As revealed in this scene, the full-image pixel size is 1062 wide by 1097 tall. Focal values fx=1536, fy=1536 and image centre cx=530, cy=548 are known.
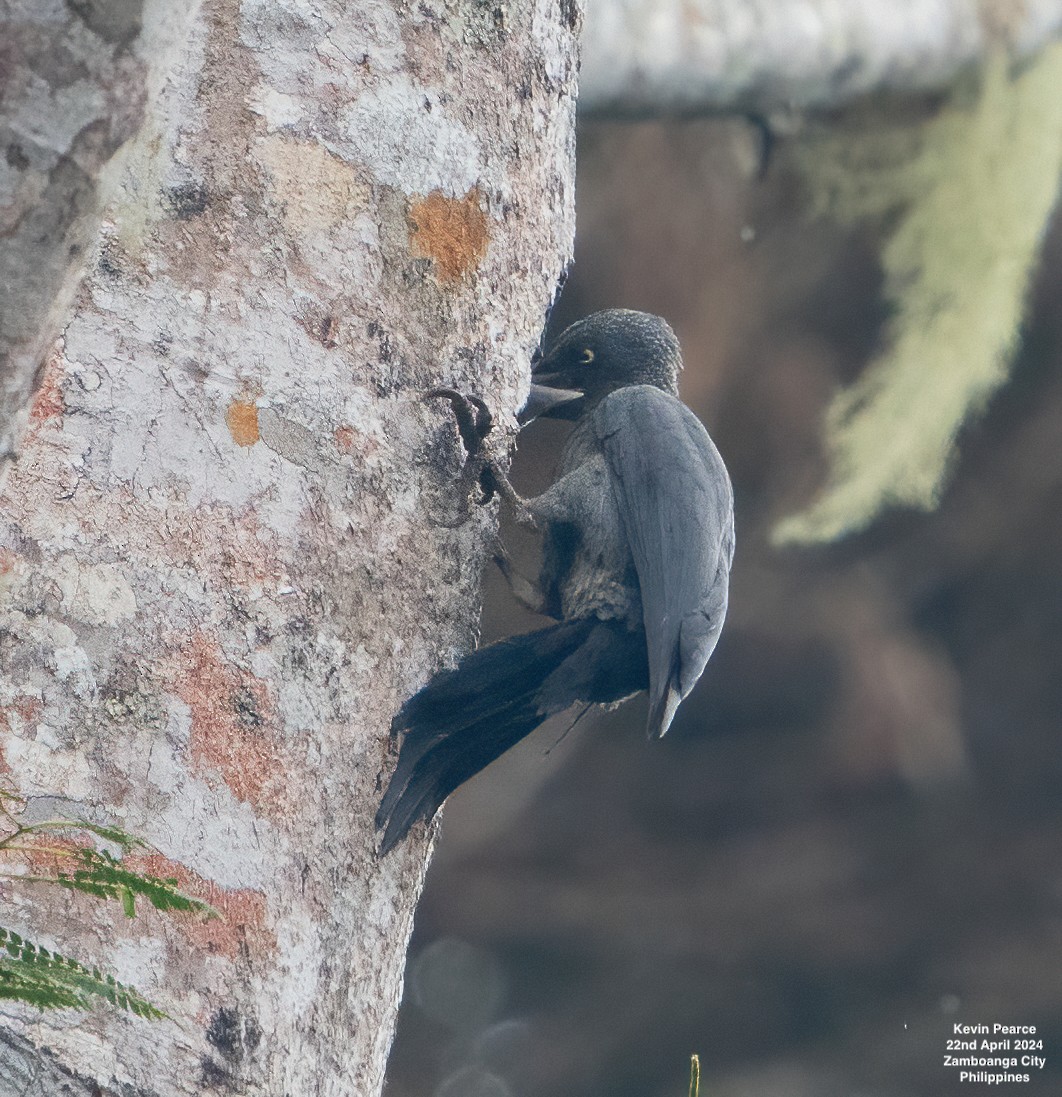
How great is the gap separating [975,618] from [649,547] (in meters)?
4.15

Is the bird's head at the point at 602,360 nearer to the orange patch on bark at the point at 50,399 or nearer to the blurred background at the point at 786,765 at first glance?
the orange patch on bark at the point at 50,399

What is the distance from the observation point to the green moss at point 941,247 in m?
5.50

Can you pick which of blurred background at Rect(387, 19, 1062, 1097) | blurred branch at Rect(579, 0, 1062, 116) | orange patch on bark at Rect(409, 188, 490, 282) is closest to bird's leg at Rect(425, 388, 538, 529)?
orange patch on bark at Rect(409, 188, 490, 282)

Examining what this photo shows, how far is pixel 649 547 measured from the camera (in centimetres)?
247

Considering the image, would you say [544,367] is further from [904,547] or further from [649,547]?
[904,547]

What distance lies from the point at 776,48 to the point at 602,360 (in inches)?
81.2

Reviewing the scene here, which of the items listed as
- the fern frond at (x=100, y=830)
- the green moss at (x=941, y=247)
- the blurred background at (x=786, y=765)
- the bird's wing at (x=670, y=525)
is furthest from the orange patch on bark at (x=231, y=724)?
the green moss at (x=941, y=247)

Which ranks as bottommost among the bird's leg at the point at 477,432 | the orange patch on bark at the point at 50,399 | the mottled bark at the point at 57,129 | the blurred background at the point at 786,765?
the mottled bark at the point at 57,129

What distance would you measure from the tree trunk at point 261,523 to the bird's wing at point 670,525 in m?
0.43

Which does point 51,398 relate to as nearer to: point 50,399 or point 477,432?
point 50,399

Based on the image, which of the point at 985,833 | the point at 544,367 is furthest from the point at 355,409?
the point at 985,833

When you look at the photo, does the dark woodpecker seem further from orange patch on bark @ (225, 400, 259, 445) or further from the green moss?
the green moss

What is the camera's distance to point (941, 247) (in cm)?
571

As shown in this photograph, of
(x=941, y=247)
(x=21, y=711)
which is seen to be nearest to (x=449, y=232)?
(x=21, y=711)
